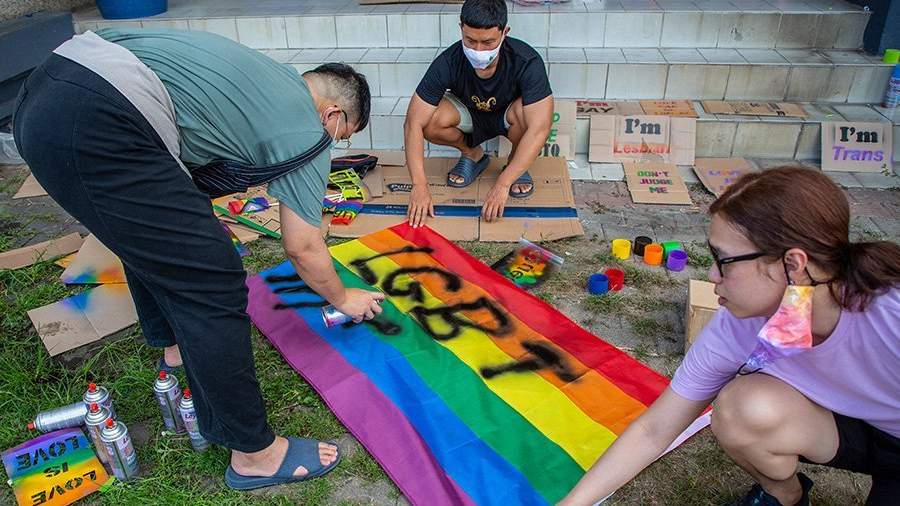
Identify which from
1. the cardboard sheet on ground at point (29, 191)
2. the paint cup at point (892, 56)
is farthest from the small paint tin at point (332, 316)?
the paint cup at point (892, 56)

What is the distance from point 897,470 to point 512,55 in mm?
2655

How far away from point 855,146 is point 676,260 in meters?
1.96

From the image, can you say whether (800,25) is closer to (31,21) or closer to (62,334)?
(62,334)

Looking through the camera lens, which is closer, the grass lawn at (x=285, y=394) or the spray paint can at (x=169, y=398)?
the grass lawn at (x=285, y=394)

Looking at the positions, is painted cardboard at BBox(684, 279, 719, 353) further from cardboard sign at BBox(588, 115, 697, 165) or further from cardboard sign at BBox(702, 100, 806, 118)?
cardboard sign at BBox(702, 100, 806, 118)

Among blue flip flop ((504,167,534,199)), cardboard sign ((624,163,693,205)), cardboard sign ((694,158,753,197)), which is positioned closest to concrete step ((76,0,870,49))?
cardboard sign ((694,158,753,197))

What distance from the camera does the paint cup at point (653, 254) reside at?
3.13 meters

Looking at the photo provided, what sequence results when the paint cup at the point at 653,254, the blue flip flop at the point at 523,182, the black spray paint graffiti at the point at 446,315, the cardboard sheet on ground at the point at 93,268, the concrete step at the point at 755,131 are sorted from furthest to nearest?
the concrete step at the point at 755,131 → the blue flip flop at the point at 523,182 → the paint cup at the point at 653,254 → the cardboard sheet on ground at the point at 93,268 → the black spray paint graffiti at the point at 446,315

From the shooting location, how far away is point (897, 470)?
1.48 m

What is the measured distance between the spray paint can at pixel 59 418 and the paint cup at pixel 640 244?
2528mm

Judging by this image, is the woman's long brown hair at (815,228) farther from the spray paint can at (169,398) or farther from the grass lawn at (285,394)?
the spray paint can at (169,398)

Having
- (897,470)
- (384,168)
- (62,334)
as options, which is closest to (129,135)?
(62,334)

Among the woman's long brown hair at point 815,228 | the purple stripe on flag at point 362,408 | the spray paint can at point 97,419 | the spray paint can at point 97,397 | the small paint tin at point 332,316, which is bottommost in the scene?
the purple stripe on flag at point 362,408

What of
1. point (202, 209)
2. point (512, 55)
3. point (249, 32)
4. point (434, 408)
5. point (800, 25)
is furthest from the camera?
point (249, 32)
